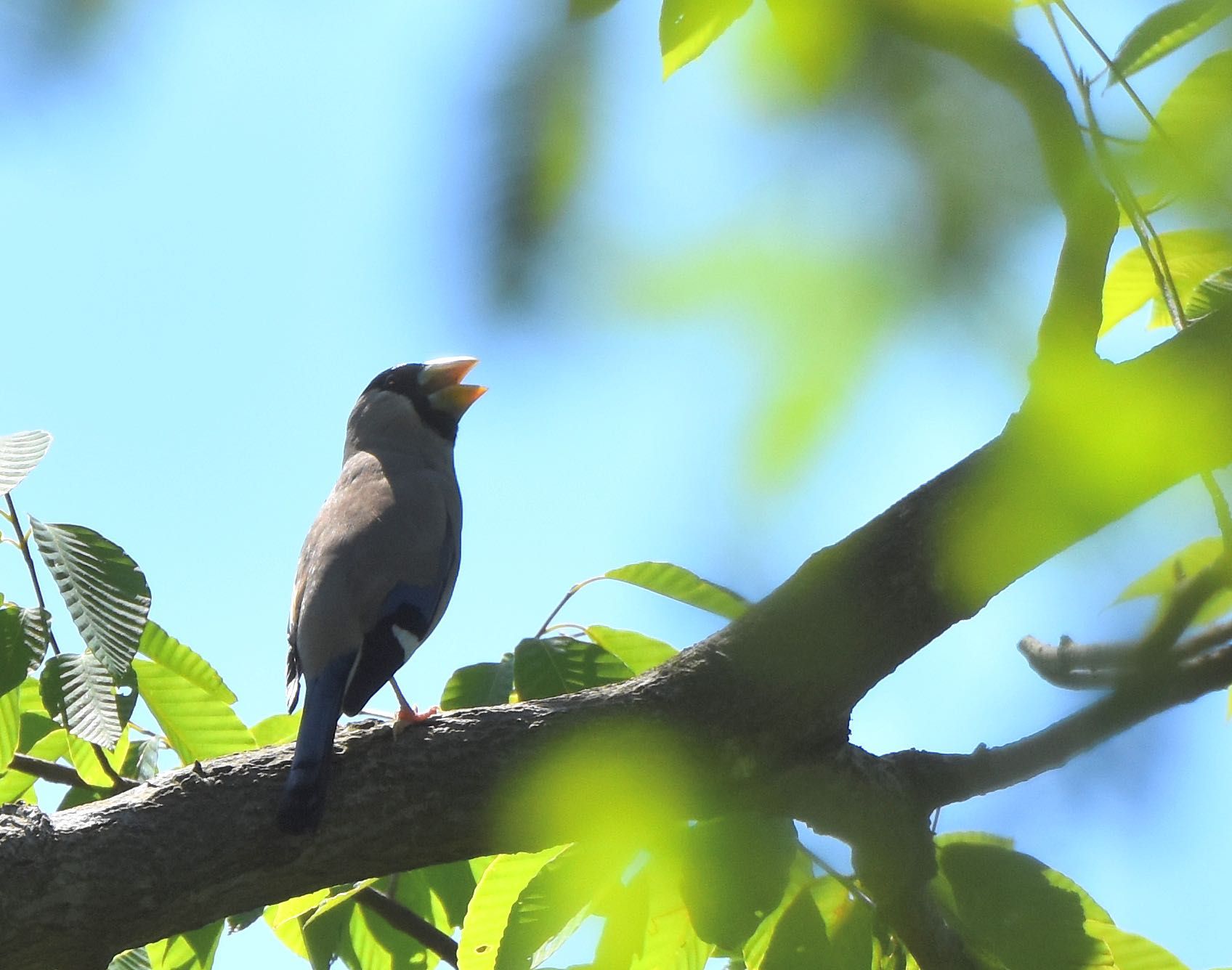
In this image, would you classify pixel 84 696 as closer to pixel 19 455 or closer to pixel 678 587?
pixel 19 455

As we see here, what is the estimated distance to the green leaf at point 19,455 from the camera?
245cm

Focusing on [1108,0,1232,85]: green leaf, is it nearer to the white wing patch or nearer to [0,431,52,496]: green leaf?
[0,431,52,496]: green leaf

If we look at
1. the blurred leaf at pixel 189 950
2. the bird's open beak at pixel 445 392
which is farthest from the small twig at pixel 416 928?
the bird's open beak at pixel 445 392

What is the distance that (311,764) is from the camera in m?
2.58

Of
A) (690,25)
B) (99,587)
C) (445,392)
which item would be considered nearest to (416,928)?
(99,587)

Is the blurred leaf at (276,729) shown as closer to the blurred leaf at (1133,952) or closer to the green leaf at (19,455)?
the green leaf at (19,455)

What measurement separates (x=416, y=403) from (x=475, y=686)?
3.08 m

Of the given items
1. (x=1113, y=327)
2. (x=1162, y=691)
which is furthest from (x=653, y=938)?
(x=1162, y=691)

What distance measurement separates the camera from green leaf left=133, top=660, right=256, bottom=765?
3.02m

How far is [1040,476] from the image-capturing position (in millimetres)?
1095

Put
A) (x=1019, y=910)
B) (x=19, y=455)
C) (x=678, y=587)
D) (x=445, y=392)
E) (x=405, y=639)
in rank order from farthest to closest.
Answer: (x=445, y=392), (x=405, y=639), (x=678, y=587), (x=19, y=455), (x=1019, y=910)

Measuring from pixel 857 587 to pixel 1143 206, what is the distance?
5.56 feet

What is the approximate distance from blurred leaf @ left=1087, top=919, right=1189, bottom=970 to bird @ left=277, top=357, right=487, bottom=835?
1468 millimetres

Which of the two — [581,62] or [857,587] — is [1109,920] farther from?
[581,62]
